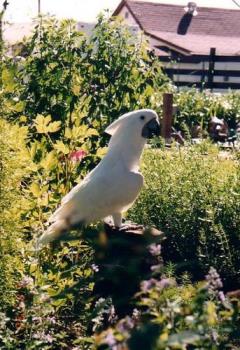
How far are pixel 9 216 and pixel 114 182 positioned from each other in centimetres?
54

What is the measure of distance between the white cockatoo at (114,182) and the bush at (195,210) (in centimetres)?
88

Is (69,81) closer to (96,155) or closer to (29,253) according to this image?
(96,155)

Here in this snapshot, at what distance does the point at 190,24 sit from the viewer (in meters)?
35.4

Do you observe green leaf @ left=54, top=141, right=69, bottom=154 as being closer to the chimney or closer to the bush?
the bush

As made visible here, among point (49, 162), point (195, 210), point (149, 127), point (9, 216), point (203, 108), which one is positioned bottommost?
point (195, 210)

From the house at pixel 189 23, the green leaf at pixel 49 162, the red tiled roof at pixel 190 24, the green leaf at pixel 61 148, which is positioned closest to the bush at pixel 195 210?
the green leaf at pixel 61 148

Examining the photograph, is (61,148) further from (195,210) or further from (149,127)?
(195,210)

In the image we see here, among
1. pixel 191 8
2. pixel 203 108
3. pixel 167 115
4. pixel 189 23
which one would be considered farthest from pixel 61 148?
pixel 189 23

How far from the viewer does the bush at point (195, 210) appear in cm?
434

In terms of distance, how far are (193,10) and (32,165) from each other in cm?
3294

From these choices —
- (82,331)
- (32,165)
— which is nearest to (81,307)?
(82,331)

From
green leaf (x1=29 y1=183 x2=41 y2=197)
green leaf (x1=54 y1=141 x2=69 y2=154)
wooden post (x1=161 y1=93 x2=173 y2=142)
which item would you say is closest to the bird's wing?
green leaf (x1=29 y1=183 x2=41 y2=197)

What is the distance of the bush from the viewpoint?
14.3 feet

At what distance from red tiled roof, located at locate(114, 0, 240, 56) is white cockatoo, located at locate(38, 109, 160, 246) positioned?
30.5 meters
